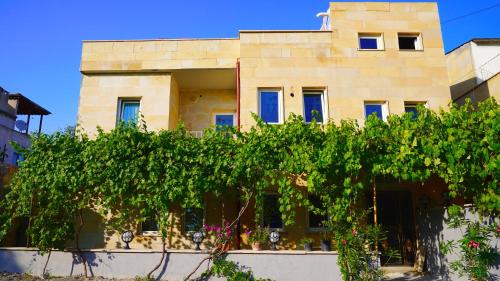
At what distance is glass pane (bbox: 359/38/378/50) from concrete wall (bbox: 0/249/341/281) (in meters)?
7.17

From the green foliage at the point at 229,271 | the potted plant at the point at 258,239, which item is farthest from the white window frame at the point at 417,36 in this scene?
the green foliage at the point at 229,271

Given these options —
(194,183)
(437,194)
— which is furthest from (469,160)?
(194,183)

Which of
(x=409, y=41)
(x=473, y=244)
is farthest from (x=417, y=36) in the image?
(x=473, y=244)

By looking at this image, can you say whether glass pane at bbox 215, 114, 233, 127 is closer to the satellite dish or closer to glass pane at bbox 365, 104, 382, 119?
glass pane at bbox 365, 104, 382, 119

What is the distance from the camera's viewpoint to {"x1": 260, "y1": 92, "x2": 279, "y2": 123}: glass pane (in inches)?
453

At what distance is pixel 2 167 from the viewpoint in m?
11.5

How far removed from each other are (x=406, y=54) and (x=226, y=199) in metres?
7.38

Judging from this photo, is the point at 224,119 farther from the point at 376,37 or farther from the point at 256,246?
the point at 376,37

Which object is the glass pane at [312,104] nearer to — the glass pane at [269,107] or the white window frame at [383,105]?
the glass pane at [269,107]

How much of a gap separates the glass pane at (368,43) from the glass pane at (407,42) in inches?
36.4

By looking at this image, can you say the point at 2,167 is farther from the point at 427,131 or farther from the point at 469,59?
the point at 469,59

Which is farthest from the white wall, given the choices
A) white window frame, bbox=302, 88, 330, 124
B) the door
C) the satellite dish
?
the satellite dish

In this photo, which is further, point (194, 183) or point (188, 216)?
point (188, 216)

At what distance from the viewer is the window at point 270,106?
11.5 meters
